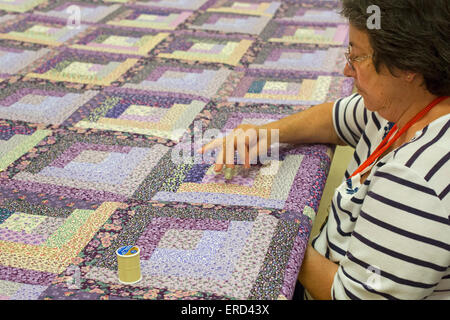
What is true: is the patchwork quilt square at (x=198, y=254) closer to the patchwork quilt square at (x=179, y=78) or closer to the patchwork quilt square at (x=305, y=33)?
the patchwork quilt square at (x=179, y=78)

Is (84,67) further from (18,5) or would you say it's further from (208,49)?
(18,5)

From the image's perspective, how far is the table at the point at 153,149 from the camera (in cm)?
118

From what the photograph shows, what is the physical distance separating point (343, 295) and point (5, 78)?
1.57 meters

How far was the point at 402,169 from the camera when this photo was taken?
1.00 metres

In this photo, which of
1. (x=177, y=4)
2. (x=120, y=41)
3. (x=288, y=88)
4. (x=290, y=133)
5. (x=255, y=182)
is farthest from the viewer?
(x=177, y=4)

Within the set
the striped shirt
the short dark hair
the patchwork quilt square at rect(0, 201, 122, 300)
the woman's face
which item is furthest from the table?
the short dark hair

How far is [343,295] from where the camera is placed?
3.68 feet

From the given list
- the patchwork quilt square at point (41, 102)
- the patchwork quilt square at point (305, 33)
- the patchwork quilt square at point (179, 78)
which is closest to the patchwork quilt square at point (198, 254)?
the patchwork quilt square at point (41, 102)

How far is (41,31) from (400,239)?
2.08 metres

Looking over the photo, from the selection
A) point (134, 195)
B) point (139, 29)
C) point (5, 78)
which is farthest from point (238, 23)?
point (134, 195)

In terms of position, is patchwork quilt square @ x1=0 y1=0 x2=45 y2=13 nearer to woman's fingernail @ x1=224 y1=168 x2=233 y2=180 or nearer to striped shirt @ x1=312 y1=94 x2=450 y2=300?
woman's fingernail @ x1=224 y1=168 x2=233 y2=180

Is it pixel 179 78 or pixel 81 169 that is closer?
pixel 81 169

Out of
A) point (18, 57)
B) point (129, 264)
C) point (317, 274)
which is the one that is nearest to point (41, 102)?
point (18, 57)
